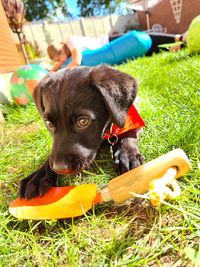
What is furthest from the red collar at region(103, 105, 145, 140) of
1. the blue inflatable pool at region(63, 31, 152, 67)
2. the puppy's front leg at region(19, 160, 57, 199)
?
the blue inflatable pool at region(63, 31, 152, 67)

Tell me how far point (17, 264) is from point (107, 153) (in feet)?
3.67

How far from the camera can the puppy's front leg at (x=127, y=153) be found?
180 centimetres

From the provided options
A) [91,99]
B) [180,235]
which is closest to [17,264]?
[180,235]

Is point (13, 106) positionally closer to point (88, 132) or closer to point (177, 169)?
point (88, 132)

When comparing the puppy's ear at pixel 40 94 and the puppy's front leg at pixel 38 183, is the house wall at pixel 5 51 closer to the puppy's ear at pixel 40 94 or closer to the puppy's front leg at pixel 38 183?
the puppy's ear at pixel 40 94

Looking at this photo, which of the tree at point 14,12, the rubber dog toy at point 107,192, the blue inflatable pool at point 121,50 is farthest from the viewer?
the blue inflatable pool at point 121,50

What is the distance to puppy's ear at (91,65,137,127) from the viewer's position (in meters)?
1.80

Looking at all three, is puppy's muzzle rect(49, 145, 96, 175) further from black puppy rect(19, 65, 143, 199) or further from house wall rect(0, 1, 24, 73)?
house wall rect(0, 1, 24, 73)

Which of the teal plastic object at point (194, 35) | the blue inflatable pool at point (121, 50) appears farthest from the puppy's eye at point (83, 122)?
the blue inflatable pool at point (121, 50)

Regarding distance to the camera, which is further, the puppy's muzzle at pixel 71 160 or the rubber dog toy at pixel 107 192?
the puppy's muzzle at pixel 71 160

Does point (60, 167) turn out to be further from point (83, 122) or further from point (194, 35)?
point (194, 35)

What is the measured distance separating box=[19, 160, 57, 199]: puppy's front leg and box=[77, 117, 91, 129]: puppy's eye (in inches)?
14.6

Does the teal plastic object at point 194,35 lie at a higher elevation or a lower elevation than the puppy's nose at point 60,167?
lower

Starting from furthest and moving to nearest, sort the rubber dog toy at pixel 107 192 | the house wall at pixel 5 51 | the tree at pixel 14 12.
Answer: the tree at pixel 14 12, the house wall at pixel 5 51, the rubber dog toy at pixel 107 192
